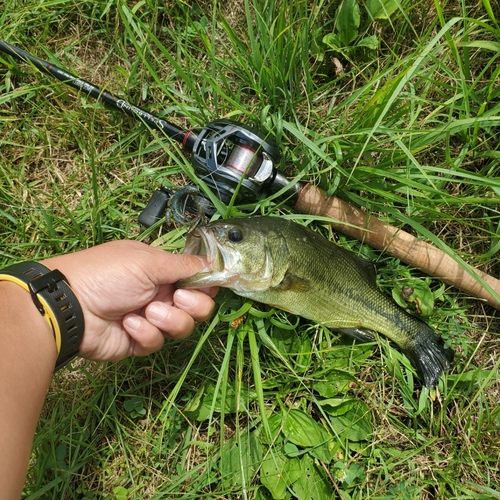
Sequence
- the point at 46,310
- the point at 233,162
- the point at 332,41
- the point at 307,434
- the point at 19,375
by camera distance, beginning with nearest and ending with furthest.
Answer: the point at 19,375, the point at 46,310, the point at 233,162, the point at 307,434, the point at 332,41

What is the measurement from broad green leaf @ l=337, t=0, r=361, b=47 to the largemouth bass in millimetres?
1636

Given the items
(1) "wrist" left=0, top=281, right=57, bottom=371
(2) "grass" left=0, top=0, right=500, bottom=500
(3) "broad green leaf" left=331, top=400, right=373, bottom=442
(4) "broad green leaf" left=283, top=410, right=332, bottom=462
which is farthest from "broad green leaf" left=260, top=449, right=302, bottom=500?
(1) "wrist" left=0, top=281, right=57, bottom=371

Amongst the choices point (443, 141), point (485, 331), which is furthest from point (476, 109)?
point (485, 331)

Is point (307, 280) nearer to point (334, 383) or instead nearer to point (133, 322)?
point (334, 383)

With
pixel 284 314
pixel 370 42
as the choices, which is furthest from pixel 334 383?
pixel 370 42

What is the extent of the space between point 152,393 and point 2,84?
2.97 metres

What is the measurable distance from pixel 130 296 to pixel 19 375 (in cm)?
69

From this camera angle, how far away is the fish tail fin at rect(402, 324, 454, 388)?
291 cm

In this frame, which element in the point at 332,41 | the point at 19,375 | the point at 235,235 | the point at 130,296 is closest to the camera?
the point at 19,375

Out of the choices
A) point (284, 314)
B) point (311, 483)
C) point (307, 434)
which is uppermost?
point (284, 314)

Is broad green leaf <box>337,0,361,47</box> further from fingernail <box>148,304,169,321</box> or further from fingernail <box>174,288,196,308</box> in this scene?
fingernail <box>148,304,169,321</box>

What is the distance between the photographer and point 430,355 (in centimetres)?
291

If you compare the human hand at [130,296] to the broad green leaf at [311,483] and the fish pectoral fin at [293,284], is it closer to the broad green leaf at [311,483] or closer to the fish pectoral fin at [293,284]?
the fish pectoral fin at [293,284]

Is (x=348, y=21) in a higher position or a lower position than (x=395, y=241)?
higher
